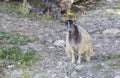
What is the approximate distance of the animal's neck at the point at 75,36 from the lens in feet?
25.1

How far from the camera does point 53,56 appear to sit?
28.0 ft

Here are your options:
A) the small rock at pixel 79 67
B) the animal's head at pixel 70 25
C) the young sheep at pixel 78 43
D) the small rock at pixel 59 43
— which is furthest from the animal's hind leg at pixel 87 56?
the small rock at pixel 59 43

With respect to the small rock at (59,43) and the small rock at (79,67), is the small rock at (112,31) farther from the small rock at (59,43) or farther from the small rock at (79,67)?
the small rock at (79,67)

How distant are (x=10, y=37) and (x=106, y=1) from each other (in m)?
6.94

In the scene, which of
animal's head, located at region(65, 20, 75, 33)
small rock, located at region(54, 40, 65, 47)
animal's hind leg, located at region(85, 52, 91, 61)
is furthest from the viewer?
small rock, located at region(54, 40, 65, 47)

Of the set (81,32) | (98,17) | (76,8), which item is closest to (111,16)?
(98,17)

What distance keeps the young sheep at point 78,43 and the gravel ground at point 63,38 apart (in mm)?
184

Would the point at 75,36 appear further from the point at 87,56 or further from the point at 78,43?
the point at 87,56

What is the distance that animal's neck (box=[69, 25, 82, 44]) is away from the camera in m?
7.65

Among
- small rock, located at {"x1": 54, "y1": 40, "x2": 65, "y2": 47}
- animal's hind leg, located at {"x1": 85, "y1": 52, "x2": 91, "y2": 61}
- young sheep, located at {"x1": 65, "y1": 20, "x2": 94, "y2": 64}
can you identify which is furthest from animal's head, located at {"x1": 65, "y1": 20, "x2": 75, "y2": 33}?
small rock, located at {"x1": 54, "y1": 40, "x2": 65, "y2": 47}

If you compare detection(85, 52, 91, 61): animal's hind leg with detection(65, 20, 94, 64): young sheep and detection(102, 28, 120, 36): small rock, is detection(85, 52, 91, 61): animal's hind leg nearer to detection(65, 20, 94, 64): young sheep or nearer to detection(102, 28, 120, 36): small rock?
detection(65, 20, 94, 64): young sheep

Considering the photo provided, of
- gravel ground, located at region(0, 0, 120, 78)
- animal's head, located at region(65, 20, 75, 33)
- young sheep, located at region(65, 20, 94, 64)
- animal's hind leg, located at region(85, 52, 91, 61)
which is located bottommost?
gravel ground, located at region(0, 0, 120, 78)

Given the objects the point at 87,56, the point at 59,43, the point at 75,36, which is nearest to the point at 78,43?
the point at 75,36

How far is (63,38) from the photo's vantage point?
10.2 meters
